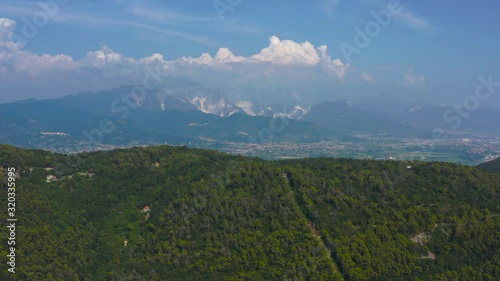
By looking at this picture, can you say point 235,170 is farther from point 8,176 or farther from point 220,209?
point 8,176

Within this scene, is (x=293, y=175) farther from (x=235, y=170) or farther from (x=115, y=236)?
(x=115, y=236)

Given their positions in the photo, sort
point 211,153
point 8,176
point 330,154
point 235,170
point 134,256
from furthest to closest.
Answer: point 330,154 → point 211,153 → point 235,170 → point 8,176 → point 134,256

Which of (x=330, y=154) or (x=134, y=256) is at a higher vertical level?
(x=330, y=154)

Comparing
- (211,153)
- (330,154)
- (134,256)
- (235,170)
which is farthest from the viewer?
(330,154)

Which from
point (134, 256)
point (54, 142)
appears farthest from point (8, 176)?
point (54, 142)

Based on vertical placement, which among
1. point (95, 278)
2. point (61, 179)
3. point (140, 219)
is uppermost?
point (61, 179)

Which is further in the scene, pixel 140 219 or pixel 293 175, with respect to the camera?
pixel 293 175

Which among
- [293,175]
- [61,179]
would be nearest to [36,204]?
[61,179]
